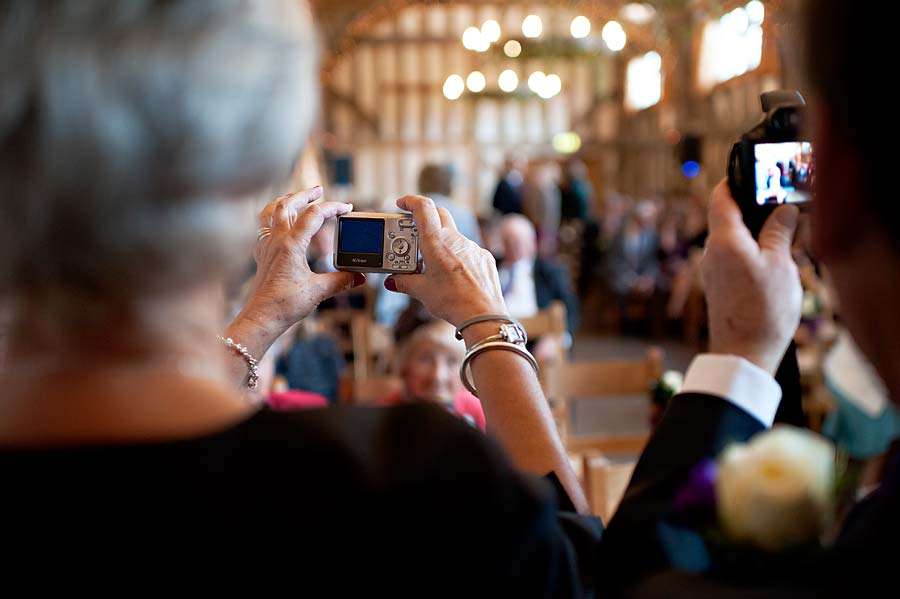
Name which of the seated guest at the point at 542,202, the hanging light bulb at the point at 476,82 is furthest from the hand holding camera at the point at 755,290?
the hanging light bulb at the point at 476,82

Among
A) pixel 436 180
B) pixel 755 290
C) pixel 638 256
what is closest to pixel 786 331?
pixel 755 290

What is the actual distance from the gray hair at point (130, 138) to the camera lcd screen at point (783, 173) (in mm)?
564

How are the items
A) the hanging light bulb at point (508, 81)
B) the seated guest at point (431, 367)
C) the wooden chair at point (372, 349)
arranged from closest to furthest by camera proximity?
the seated guest at point (431, 367) → the wooden chair at point (372, 349) → the hanging light bulb at point (508, 81)

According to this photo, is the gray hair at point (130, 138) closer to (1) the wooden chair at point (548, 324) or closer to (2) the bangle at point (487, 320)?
(2) the bangle at point (487, 320)

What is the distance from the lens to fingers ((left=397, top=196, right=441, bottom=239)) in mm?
1289

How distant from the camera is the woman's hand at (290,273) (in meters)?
1.30

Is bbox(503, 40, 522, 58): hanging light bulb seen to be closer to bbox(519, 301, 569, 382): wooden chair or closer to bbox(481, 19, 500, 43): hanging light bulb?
bbox(481, 19, 500, 43): hanging light bulb

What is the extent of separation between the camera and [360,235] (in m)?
1.39

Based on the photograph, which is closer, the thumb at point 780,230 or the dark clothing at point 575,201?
the thumb at point 780,230

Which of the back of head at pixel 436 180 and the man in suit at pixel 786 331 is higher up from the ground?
the back of head at pixel 436 180

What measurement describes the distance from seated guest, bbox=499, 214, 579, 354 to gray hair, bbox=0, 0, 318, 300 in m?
4.05

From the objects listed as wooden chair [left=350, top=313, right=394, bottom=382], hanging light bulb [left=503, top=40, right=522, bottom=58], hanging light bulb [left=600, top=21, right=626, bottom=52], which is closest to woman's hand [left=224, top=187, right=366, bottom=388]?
wooden chair [left=350, top=313, right=394, bottom=382]

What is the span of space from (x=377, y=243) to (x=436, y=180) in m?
4.02

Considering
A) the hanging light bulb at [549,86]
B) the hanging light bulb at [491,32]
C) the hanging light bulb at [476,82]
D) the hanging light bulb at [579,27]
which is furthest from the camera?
the hanging light bulb at [476,82]
